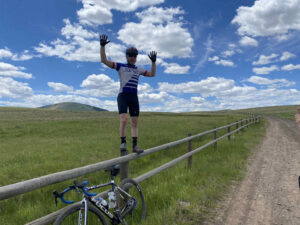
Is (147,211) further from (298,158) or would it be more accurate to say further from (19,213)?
(298,158)

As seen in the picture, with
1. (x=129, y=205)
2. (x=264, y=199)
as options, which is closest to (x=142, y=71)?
(x=129, y=205)

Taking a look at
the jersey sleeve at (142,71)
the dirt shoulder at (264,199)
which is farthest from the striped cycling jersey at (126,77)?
the dirt shoulder at (264,199)

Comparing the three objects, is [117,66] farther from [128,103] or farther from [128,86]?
[128,103]

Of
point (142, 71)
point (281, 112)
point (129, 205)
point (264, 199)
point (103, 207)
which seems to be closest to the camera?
point (103, 207)

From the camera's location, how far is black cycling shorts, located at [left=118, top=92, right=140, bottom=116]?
4.09 meters

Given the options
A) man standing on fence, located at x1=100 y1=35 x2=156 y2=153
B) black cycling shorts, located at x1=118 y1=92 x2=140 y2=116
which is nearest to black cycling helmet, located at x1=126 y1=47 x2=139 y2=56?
man standing on fence, located at x1=100 y1=35 x2=156 y2=153

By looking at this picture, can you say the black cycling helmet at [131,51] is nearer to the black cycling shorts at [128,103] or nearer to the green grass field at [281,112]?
the black cycling shorts at [128,103]

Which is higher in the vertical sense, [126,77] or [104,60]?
[104,60]

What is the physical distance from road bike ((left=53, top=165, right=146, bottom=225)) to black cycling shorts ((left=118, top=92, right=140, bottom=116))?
1204 millimetres

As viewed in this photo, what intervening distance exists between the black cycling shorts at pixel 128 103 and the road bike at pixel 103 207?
1.20m

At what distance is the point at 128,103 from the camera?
4.16 meters

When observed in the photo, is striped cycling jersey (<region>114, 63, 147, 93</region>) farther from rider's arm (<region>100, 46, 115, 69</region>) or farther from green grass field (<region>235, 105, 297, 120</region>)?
green grass field (<region>235, 105, 297, 120</region>)

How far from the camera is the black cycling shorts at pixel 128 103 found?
13.4 feet

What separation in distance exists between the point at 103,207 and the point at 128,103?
1929 mm
